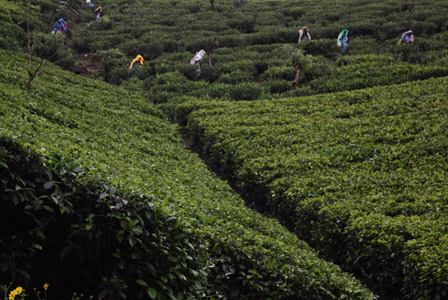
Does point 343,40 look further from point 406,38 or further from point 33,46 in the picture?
point 33,46

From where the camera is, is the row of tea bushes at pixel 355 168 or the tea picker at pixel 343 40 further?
the tea picker at pixel 343 40

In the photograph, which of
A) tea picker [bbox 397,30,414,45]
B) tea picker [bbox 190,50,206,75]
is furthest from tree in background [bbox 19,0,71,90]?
tea picker [bbox 397,30,414,45]

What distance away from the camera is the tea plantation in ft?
16.5

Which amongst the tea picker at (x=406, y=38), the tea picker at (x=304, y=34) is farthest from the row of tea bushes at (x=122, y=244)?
the tea picker at (x=304, y=34)

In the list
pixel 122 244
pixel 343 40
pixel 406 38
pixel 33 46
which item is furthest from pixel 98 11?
pixel 122 244

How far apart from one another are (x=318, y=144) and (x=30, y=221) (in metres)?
10.3

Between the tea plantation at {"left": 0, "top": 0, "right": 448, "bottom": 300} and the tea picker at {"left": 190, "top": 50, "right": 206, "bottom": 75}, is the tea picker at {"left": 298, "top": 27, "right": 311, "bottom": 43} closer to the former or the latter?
the tea plantation at {"left": 0, "top": 0, "right": 448, "bottom": 300}

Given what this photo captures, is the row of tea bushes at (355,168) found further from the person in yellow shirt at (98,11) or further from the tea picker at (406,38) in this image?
the person in yellow shirt at (98,11)

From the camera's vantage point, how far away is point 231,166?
13578 mm

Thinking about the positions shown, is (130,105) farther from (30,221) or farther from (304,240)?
(30,221)

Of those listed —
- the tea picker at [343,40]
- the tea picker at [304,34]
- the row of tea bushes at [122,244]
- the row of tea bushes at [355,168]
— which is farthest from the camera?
the tea picker at [304,34]

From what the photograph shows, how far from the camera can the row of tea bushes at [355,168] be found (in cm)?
785

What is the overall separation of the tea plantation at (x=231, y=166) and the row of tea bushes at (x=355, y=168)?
0.05 meters

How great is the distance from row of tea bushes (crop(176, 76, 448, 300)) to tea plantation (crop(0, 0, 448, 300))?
50 millimetres
